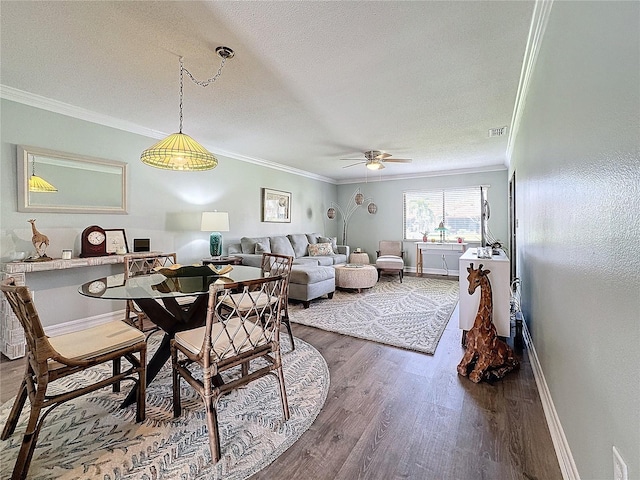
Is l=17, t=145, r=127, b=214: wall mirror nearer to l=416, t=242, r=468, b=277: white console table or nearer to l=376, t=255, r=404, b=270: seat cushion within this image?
l=376, t=255, r=404, b=270: seat cushion

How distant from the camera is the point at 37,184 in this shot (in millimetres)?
3020

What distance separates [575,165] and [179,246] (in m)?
4.46

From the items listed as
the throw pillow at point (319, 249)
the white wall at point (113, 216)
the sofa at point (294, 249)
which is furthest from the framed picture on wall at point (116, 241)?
the throw pillow at point (319, 249)

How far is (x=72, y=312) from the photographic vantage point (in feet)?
10.8

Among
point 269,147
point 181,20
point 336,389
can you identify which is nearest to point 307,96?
point 181,20

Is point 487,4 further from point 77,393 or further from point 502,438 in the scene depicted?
point 77,393

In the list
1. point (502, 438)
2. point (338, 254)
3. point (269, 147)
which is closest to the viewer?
point (502, 438)

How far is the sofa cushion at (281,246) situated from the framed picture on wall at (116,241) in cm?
238

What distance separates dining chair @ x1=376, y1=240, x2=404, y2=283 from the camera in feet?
20.2

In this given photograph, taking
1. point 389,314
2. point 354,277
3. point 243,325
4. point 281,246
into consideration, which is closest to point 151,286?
point 243,325

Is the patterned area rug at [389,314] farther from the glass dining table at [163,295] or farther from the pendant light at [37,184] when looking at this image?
the pendant light at [37,184]

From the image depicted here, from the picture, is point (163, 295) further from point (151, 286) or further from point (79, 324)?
point (79, 324)

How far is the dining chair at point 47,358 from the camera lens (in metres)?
1.36

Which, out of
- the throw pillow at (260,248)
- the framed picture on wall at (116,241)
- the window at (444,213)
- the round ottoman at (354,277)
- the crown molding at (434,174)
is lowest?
the round ottoman at (354,277)
